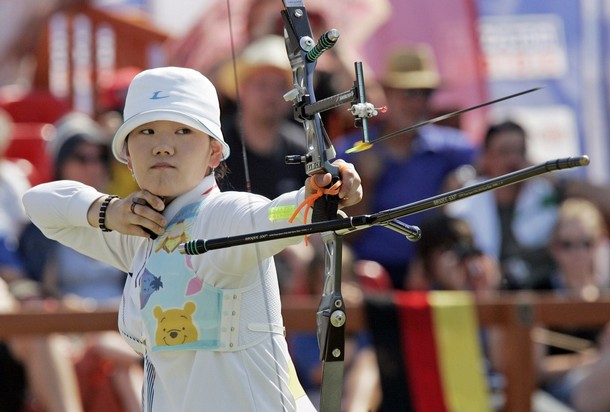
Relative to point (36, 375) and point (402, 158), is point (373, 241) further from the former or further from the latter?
point (36, 375)

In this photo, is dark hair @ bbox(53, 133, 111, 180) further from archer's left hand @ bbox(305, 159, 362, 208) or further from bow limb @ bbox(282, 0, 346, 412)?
archer's left hand @ bbox(305, 159, 362, 208)

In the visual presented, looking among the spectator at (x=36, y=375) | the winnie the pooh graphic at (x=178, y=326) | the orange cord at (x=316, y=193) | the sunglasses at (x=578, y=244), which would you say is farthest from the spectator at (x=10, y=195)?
the orange cord at (x=316, y=193)

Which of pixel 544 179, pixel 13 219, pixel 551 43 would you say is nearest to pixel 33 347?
pixel 13 219

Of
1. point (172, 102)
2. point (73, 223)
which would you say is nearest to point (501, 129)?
point (73, 223)

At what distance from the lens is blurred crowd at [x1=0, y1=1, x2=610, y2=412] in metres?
5.46

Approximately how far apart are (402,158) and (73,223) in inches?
134

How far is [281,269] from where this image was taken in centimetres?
570

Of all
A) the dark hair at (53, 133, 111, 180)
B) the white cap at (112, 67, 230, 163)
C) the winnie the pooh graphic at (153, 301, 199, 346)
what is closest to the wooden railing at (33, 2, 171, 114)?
the dark hair at (53, 133, 111, 180)

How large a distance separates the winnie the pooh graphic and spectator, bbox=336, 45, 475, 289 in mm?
3224

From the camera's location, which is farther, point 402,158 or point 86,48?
point 86,48

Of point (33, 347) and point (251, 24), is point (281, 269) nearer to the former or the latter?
point (33, 347)

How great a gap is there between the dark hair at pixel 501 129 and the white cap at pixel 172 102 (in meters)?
3.57

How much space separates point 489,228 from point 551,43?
1393 millimetres

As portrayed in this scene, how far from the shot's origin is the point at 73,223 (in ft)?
10.3
